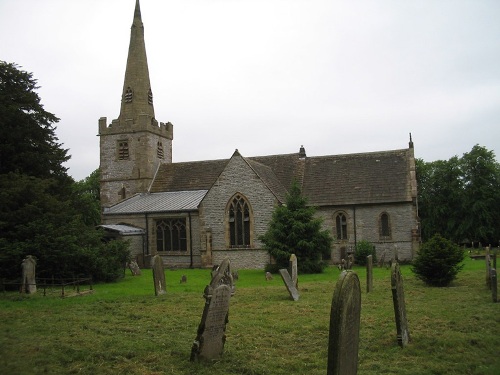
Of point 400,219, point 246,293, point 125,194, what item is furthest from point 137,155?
point 246,293

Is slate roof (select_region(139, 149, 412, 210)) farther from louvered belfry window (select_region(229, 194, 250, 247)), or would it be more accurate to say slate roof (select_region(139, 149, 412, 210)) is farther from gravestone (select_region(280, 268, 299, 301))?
gravestone (select_region(280, 268, 299, 301))

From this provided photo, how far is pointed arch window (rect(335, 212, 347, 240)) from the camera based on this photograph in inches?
1316

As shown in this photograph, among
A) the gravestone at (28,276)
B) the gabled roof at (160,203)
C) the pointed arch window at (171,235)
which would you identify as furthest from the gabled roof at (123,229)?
the gravestone at (28,276)

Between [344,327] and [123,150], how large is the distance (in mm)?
37841

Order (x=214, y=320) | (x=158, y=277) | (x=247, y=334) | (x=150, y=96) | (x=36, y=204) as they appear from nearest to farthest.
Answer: (x=214, y=320) < (x=247, y=334) < (x=158, y=277) < (x=36, y=204) < (x=150, y=96)

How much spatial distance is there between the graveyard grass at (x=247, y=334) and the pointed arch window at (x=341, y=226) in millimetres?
15986

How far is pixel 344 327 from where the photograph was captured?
264 inches

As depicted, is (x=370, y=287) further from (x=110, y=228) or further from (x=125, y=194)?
(x=125, y=194)

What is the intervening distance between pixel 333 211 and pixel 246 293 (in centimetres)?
1702

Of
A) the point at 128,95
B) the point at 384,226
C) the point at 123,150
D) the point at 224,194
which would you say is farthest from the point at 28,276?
the point at 128,95

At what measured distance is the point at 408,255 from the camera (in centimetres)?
3189

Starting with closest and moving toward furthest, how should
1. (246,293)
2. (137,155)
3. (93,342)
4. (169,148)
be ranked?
1. (93,342)
2. (246,293)
3. (137,155)
4. (169,148)

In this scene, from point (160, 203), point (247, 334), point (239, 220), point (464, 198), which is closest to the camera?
point (247, 334)

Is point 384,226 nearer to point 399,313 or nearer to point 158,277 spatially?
point 158,277
